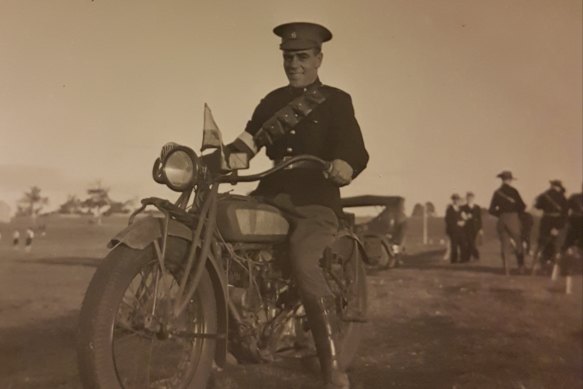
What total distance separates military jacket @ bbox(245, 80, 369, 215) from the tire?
566 millimetres

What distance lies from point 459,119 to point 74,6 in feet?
6.32

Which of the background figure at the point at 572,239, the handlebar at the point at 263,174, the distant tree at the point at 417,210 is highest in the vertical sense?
the handlebar at the point at 263,174

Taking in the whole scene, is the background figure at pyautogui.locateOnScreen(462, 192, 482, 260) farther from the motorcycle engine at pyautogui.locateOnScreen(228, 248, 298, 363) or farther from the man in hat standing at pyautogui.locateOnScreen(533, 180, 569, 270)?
the motorcycle engine at pyautogui.locateOnScreen(228, 248, 298, 363)

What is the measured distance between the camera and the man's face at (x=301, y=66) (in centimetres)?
248

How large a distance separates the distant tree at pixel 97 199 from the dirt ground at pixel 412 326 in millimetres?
90

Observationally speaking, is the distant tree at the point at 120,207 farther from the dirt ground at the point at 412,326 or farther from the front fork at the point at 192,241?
the front fork at the point at 192,241

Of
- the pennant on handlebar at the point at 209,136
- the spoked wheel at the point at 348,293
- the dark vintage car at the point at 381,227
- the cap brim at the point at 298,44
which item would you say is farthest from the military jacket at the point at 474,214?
the pennant on handlebar at the point at 209,136

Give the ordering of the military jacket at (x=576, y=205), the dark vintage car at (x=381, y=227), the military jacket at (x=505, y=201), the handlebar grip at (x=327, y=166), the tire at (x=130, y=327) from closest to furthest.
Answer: the tire at (x=130, y=327) < the handlebar grip at (x=327, y=166) < the dark vintage car at (x=381, y=227) < the military jacket at (x=505, y=201) < the military jacket at (x=576, y=205)

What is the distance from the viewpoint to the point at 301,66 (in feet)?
8.18

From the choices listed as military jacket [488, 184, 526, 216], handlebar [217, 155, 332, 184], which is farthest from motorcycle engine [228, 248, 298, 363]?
military jacket [488, 184, 526, 216]

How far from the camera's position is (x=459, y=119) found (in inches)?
127

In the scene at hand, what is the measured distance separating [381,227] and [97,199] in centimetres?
128

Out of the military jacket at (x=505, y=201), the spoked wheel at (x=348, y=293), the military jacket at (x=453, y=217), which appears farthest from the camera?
the military jacket at (x=505, y=201)

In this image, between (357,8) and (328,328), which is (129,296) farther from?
(357,8)
